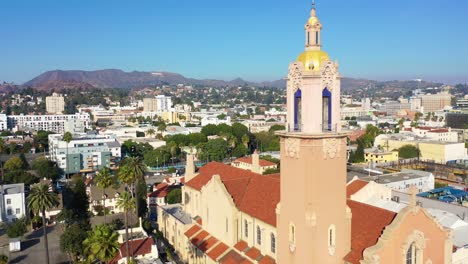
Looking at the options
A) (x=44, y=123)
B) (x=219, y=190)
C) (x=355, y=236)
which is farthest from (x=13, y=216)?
(x=44, y=123)

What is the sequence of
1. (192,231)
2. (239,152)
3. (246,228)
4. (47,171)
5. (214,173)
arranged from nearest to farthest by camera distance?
(246,228) < (192,231) < (214,173) < (47,171) < (239,152)

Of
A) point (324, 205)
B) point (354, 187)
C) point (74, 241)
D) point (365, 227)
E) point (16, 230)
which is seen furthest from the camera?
point (16, 230)

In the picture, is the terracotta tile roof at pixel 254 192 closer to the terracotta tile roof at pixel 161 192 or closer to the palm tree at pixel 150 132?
the terracotta tile roof at pixel 161 192

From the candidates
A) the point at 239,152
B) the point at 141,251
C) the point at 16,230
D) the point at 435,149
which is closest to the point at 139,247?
the point at 141,251

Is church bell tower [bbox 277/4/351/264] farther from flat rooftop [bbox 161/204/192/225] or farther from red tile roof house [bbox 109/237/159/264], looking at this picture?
flat rooftop [bbox 161/204/192/225]

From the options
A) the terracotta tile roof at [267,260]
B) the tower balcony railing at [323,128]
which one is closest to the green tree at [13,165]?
the terracotta tile roof at [267,260]

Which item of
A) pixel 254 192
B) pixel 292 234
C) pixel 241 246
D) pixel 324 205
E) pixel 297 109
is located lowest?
pixel 241 246

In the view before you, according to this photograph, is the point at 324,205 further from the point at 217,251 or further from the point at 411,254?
the point at 217,251
